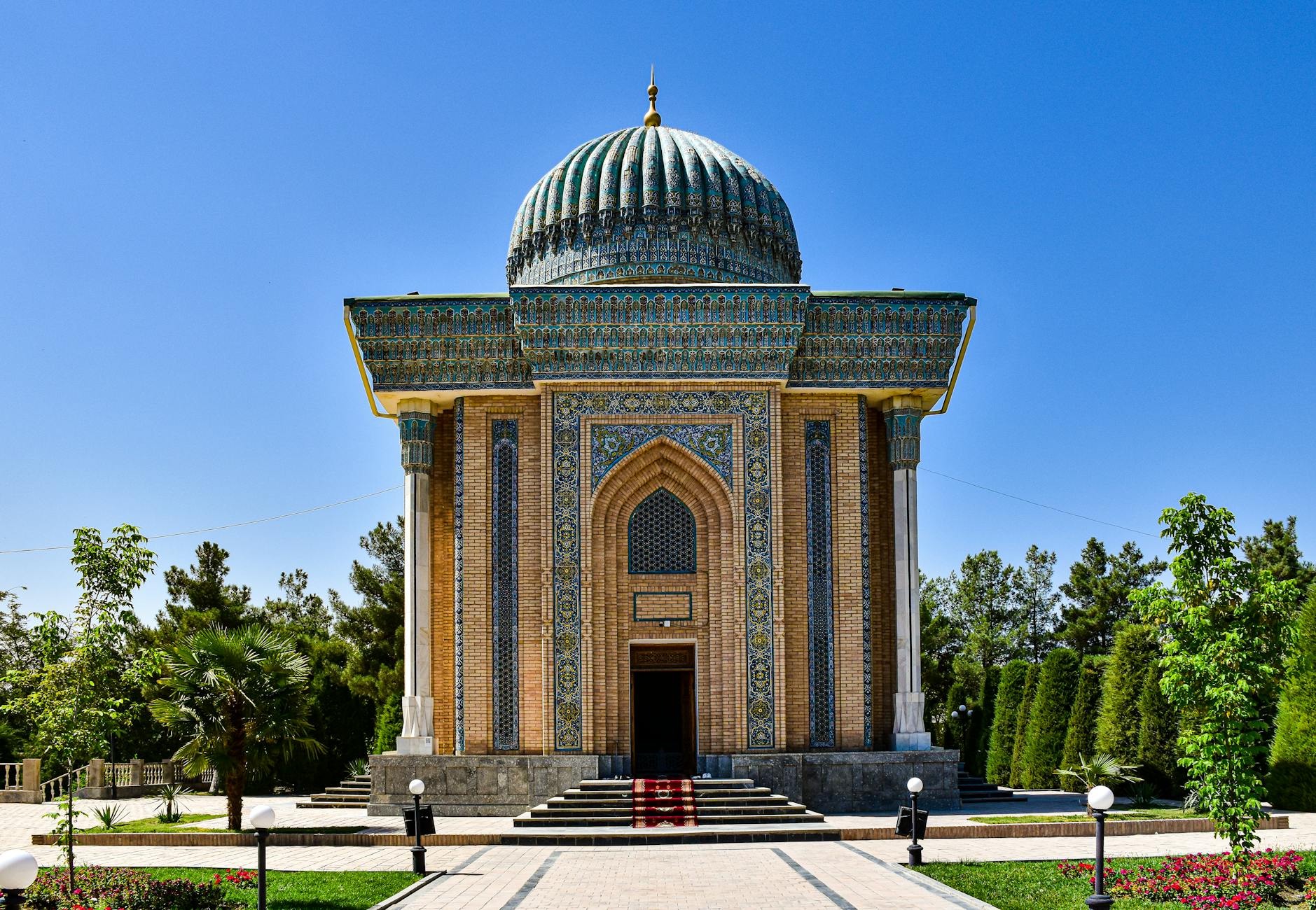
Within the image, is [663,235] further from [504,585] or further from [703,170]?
[504,585]

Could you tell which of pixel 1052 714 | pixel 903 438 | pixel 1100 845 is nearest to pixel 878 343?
pixel 903 438

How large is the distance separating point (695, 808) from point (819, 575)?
3435mm

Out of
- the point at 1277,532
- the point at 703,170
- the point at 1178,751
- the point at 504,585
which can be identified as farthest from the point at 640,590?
the point at 1277,532

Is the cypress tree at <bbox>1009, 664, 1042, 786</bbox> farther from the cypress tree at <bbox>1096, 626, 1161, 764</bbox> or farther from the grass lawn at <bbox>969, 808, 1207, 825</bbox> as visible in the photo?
the grass lawn at <bbox>969, 808, 1207, 825</bbox>

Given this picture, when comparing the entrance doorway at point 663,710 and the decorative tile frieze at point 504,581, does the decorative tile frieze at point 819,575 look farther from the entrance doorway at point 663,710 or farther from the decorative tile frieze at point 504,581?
the decorative tile frieze at point 504,581

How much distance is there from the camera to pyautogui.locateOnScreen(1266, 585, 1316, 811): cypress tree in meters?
15.3

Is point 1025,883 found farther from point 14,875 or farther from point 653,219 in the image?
point 653,219

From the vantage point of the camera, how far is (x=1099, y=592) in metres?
30.8

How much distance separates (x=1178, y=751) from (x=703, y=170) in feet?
31.7

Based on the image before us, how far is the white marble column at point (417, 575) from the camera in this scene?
14.9 meters

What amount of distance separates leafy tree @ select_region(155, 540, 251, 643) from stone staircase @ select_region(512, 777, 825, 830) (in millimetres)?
13948

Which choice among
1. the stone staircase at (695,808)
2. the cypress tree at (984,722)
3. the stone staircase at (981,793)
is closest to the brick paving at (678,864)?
the stone staircase at (695,808)

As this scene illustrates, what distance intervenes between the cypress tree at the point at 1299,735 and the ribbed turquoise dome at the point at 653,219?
26.4 feet

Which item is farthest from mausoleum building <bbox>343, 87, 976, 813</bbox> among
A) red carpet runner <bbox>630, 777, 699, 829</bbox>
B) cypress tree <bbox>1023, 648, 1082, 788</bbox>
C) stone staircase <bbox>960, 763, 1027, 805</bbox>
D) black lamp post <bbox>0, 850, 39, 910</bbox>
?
black lamp post <bbox>0, 850, 39, 910</bbox>
